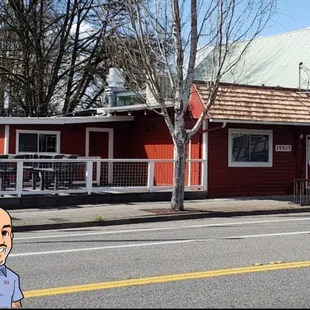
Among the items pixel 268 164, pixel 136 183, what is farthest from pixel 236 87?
pixel 136 183

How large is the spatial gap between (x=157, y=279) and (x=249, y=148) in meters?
13.8

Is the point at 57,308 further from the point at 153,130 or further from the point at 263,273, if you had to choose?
the point at 153,130

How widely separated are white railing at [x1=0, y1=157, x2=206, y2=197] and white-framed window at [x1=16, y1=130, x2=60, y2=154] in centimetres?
366

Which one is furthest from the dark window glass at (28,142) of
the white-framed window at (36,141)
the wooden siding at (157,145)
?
the wooden siding at (157,145)

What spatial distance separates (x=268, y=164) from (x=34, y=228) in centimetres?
1071

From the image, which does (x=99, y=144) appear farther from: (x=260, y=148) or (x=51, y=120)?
(x=260, y=148)

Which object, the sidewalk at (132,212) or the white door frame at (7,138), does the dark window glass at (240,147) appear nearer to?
the sidewalk at (132,212)

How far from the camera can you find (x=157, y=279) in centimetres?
727

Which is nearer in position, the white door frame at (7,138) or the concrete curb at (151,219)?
the concrete curb at (151,219)

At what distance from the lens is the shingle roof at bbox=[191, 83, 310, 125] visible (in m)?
19.1

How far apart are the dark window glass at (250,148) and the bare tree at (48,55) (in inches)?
472

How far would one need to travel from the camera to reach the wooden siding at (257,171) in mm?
19578

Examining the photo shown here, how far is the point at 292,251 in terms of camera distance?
9570 millimetres

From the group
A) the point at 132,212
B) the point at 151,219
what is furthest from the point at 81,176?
the point at 151,219
